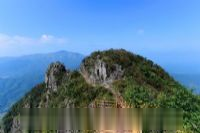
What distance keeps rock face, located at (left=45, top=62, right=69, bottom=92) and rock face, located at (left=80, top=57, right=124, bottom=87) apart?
881 centimetres

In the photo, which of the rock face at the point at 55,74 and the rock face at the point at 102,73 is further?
the rock face at the point at 55,74

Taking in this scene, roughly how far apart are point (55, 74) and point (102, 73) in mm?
15919

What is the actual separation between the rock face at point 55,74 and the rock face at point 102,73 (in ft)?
28.9

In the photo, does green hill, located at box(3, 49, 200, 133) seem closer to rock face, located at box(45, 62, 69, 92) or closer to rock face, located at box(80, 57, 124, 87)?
rock face, located at box(80, 57, 124, 87)

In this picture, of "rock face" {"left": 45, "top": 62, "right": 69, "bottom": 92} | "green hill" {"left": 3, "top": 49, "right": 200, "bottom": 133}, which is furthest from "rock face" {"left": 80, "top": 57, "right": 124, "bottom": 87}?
"rock face" {"left": 45, "top": 62, "right": 69, "bottom": 92}

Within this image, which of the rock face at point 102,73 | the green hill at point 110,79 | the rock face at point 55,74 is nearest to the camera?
the green hill at point 110,79

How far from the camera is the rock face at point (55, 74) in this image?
188 ft

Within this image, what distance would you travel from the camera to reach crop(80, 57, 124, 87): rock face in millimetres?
42019

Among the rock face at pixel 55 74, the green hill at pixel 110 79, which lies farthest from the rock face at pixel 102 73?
the rock face at pixel 55 74

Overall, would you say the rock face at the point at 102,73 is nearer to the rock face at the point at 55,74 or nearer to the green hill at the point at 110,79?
the green hill at the point at 110,79

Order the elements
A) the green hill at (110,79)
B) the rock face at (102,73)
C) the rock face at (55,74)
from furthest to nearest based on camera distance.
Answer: the rock face at (55,74)
the rock face at (102,73)
the green hill at (110,79)

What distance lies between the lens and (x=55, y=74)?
58156 millimetres

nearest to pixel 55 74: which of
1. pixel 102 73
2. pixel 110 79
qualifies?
pixel 102 73

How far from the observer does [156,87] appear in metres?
40.2
